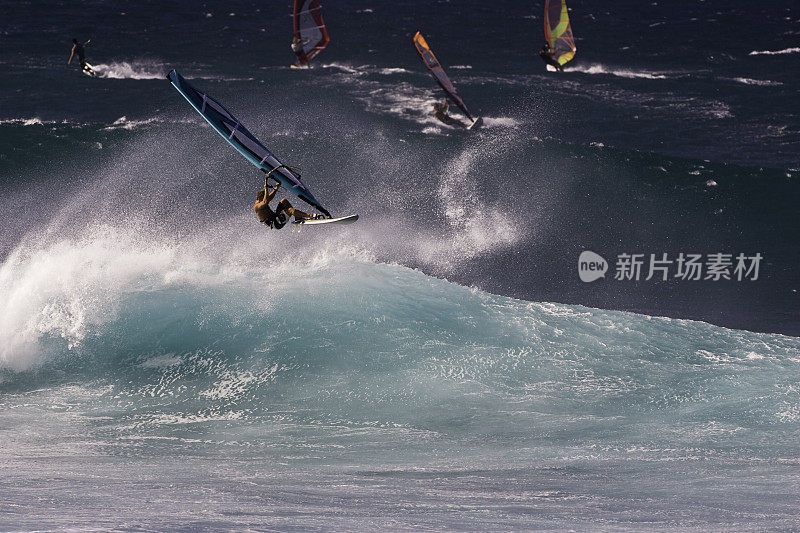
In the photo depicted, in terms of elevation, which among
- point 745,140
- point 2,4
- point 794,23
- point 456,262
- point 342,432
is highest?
point 2,4

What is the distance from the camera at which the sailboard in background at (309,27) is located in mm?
29853

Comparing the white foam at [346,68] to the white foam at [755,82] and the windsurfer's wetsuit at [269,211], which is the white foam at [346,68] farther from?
the windsurfer's wetsuit at [269,211]

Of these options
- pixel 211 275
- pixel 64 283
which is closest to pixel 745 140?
pixel 211 275

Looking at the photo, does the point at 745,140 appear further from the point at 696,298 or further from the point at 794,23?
the point at 794,23

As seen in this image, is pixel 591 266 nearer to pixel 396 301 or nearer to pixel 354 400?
pixel 396 301

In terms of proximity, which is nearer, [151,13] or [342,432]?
[342,432]

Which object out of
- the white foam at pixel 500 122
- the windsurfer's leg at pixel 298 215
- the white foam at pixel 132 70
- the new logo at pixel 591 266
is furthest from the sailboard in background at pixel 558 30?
the windsurfer's leg at pixel 298 215

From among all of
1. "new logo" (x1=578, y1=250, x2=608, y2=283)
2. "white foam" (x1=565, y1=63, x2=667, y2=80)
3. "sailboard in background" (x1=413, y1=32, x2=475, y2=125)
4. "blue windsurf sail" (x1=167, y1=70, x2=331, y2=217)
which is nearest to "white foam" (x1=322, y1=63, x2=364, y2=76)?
"white foam" (x1=565, y1=63, x2=667, y2=80)

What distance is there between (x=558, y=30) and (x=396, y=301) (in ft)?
52.5

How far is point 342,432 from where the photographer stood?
18.1 metres

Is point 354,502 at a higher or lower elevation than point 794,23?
lower

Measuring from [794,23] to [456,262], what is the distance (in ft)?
109

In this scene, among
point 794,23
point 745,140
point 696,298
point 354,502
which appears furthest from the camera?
point 794,23

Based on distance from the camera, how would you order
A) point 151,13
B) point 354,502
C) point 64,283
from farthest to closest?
point 151,13, point 64,283, point 354,502
